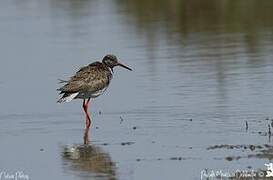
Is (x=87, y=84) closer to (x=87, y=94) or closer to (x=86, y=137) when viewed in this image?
(x=87, y=94)

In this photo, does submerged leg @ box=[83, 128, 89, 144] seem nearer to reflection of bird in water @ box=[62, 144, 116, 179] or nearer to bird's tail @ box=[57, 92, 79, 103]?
reflection of bird in water @ box=[62, 144, 116, 179]

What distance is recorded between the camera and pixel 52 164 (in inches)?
450

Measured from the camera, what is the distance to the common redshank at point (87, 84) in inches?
558

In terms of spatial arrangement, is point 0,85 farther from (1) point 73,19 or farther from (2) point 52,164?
(1) point 73,19

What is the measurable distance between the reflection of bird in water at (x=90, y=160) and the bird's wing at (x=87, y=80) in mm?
1822

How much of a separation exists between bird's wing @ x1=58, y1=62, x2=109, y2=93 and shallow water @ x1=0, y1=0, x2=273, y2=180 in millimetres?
453

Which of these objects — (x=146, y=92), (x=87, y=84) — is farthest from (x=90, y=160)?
(x=146, y=92)

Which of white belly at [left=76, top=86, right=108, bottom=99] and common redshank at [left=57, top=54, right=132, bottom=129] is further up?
common redshank at [left=57, top=54, right=132, bottom=129]

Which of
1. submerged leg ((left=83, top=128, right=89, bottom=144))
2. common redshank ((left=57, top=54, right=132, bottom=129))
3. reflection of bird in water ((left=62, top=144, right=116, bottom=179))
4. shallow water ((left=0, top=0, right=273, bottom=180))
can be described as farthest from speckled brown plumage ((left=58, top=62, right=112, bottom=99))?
reflection of bird in water ((left=62, top=144, right=116, bottom=179))

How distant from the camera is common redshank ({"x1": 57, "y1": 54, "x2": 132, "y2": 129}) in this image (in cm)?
1417

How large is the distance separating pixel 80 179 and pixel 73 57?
1002 centimetres

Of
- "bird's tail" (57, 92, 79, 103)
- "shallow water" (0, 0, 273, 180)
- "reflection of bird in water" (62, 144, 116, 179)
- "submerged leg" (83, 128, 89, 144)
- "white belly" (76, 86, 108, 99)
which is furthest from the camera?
"white belly" (76, 86, 108, 99)

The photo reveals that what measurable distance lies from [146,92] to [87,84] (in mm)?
2040

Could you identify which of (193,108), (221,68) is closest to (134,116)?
(193,108)
